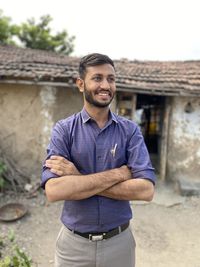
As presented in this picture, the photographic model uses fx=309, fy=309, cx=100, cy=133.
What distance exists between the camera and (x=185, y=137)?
27.1 ft

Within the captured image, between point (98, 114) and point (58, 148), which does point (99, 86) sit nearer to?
point (98, 114)

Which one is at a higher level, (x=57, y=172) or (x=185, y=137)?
(x=57, y=172)

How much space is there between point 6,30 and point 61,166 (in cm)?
1901

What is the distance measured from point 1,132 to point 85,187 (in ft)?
21.9

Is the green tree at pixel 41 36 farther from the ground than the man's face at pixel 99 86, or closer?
farther from the ground

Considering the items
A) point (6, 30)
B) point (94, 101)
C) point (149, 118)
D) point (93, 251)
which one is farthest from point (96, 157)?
point (6, 30)

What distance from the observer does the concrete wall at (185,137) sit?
8203 millimetres

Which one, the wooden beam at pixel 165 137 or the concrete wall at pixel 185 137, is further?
the wooden beam at pixel 165 137

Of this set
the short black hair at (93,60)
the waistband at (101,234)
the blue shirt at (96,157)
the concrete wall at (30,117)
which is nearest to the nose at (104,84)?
the short black hair at (93,60)

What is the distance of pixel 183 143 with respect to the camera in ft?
27.2

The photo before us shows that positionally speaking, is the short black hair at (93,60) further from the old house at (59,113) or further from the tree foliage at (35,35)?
the tree foliage at (35,35)

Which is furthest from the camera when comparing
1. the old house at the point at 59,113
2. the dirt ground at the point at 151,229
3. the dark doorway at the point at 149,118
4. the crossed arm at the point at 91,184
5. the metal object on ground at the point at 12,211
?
the dark doorway at the point at 149,118

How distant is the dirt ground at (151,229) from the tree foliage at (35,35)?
14.8 m

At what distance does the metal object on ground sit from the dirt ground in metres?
0.10
